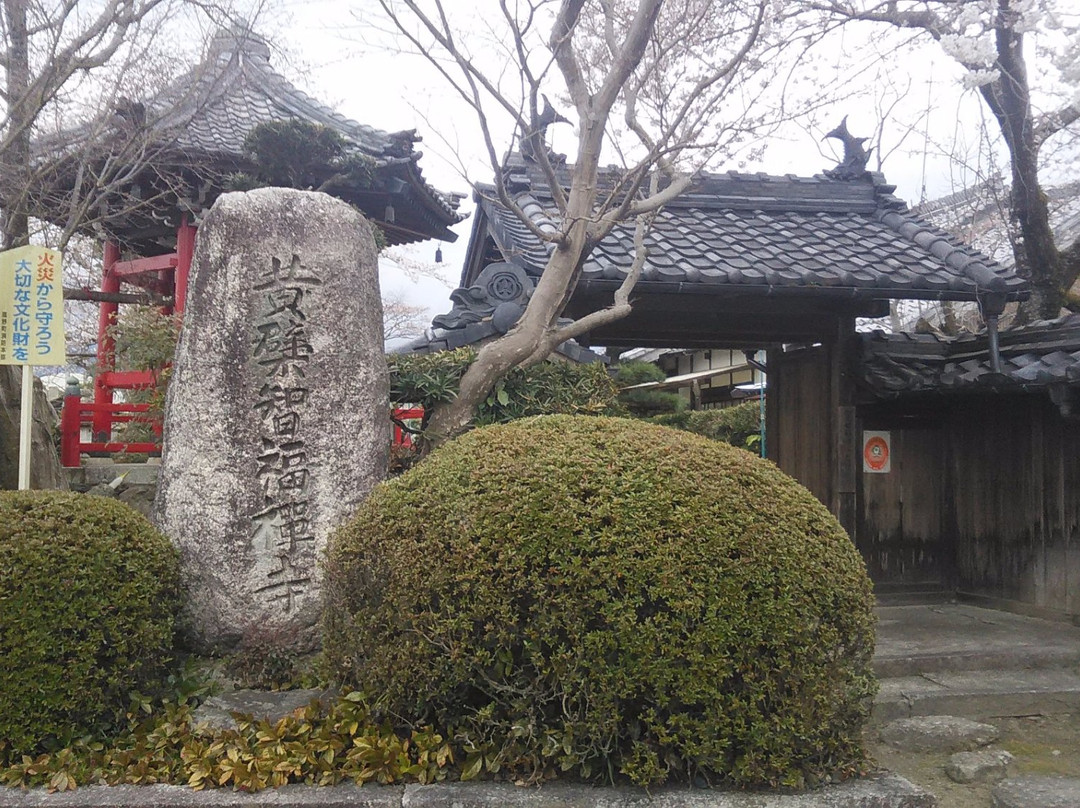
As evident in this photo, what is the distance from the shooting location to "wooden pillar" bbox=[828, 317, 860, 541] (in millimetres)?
7891

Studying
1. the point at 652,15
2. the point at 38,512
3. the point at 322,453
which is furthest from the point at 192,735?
the point at 652,15

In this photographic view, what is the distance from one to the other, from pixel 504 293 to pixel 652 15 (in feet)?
8.38

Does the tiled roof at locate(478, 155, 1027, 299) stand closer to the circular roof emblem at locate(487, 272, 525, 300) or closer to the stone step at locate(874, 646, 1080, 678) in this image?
the circular roof emblem at locate(487, 272, 525, 300)

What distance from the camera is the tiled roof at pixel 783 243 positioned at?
703 cm

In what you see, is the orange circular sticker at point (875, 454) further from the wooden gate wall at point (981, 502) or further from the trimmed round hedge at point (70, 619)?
the trimmed round hedge at point (70, 619)

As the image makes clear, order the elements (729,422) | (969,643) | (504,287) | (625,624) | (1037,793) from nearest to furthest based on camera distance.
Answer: (625,624), (1037,793), (969,643), (504,287), (729,422)

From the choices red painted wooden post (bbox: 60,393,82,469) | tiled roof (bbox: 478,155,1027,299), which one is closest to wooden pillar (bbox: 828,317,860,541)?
tiled roof (bbox: 478,155,1027,299)

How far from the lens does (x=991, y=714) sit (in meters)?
5.48

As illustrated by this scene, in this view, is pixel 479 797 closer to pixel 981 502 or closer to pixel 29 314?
pixel 29 314

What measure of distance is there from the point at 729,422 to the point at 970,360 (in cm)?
864

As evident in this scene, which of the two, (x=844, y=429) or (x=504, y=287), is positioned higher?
(x=504, y=287)

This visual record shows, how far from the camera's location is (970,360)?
301 inches

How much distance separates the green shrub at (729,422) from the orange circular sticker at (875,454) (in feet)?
23.5

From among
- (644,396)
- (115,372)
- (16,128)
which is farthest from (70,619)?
(644,396)
